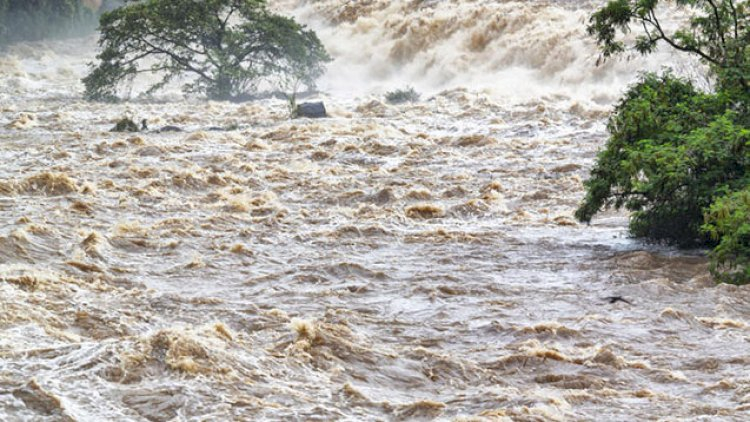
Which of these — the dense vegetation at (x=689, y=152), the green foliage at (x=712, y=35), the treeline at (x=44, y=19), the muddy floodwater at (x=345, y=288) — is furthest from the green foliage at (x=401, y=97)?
the treeline at (x=44, y=19)

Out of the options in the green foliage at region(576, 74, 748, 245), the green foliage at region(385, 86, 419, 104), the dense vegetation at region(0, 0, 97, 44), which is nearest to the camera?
the green foliage at region(576, 74, 748, 245)

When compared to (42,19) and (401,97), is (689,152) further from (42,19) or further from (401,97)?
(42,19)

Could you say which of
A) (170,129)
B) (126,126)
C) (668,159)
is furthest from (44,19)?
(668,159)

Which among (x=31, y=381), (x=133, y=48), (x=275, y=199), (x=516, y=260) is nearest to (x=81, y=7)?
Answer: (x=133, y=48)

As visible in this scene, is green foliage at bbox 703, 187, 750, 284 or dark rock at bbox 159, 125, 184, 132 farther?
dark rock at bbox 159, 125, 184, 132

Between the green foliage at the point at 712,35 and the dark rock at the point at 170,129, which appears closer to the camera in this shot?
the green foliage at the point at 712,35

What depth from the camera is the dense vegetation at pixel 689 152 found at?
9.05 m

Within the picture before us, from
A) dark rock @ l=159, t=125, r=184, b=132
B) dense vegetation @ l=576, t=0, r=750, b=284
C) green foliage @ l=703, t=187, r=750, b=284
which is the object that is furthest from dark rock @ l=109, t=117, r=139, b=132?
green foliage @ l=703, t=187, r=750, b=284

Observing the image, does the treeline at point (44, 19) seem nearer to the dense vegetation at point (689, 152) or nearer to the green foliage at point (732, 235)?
the dense vegetation at point (689, 152)

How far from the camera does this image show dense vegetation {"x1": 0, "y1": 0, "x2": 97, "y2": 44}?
42656 millimetres

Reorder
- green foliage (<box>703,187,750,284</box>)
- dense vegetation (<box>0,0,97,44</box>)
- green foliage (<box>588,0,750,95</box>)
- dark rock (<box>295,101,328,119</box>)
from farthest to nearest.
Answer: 1. dense vegetation (<box>0,0,97,44</box>)
2. dark rock (<box>295,101,328,119</box>)
3. green foliage (<box>588,0,750,95</box>)
4. green foliage (<box>703,187,750,284</box>)

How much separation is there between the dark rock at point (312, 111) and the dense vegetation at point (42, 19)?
23847 millimetres

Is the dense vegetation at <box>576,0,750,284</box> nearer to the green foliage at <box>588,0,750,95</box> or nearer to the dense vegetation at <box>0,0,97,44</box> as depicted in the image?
the green foliage at <box>588,0,750,95</box>

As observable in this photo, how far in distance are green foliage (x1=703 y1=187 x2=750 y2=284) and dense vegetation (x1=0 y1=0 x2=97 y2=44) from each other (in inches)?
1502
